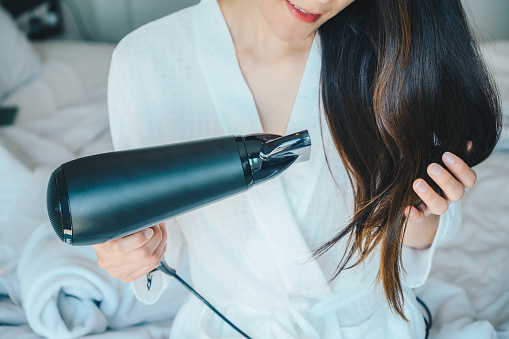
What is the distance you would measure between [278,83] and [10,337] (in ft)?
2.11

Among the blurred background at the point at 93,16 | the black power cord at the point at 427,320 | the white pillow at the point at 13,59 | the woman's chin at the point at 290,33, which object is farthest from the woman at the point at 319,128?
the blurred background at the point at 93,16

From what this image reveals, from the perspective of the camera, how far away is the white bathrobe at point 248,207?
0.68 m

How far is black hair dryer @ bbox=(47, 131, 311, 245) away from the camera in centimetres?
44

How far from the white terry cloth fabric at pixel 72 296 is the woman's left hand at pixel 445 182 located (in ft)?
1.87

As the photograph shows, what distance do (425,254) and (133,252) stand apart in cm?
46

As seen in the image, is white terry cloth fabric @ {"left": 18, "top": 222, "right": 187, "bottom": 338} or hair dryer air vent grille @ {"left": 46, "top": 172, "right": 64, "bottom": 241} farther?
white terry cloth fabric @ {"left": 18, "top": 222, "right": 187, "bottom": 338}

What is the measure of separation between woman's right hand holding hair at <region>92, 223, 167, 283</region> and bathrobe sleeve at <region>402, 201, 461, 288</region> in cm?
40

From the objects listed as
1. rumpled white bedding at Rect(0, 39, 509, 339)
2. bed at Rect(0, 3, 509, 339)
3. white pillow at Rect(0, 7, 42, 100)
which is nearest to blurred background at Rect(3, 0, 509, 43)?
white pillow at Rect(0, 7, 42, 100)

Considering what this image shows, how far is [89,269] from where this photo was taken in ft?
2.82

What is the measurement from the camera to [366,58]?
2.33ft

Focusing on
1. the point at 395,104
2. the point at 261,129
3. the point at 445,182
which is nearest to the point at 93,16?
the point at 261,129

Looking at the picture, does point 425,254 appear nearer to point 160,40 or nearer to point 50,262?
point 160,40

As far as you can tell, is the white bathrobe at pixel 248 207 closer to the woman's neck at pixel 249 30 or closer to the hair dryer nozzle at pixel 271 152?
the woman's neck at pixel 249 30

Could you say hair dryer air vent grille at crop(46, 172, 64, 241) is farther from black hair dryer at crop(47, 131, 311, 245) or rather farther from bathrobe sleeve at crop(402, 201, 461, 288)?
bathrobe sleeve at crop(402, 201, 461, 288)
